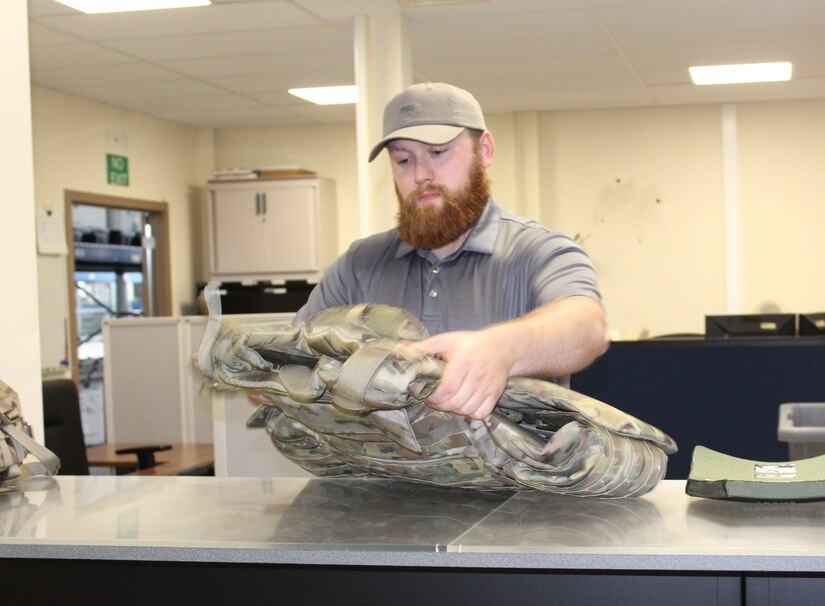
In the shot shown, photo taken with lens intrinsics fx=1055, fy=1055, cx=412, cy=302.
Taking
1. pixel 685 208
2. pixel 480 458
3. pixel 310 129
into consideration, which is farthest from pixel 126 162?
pixel 480 458

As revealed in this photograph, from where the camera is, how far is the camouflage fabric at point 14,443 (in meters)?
1.58

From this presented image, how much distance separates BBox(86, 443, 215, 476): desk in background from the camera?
454 cm

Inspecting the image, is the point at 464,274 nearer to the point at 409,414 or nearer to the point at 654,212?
the point at 409,414

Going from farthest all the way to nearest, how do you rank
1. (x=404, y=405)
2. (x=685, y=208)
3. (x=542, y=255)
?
(x=685, y=208) → (x=542, y=255) → (x=404, y=405)

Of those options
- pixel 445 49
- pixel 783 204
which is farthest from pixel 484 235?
pixel 783 204

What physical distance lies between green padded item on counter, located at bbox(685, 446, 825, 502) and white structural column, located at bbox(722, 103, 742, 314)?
8363 millimetres

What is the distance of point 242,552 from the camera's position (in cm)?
114

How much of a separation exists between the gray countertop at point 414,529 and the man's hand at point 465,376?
14 cm

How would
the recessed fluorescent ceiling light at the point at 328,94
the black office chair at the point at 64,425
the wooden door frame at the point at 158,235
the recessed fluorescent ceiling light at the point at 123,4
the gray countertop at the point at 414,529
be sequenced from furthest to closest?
the wooden door frame at the point at 158,235 → the recessed fluorescent ceiling light at the point at 328,94 → the recessed fluorescent ceiling light at the point at 123,4 → the black office chair at the point at 64,425 → the gray countertop at the point at 414,529

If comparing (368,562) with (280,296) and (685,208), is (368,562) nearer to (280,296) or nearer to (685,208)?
(280,296)

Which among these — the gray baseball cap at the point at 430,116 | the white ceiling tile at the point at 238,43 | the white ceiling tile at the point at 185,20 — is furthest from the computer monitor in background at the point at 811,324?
the gray baseball cap at the point at 430,116

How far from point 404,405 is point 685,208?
8.77m

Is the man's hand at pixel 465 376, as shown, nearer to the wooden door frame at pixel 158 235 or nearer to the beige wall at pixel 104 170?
the beige wall at pixel 104 170

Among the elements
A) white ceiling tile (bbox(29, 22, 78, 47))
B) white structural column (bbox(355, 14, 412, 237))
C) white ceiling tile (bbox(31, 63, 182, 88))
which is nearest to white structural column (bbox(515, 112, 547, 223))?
white ceiling tile (bbox(31, 63, 182, 88))
